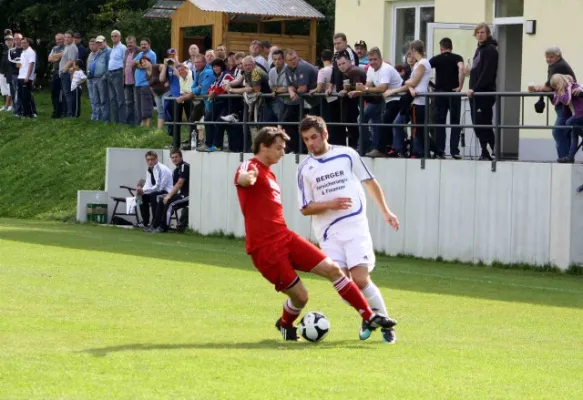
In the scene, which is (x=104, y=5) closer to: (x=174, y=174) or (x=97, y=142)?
(x=97, y=142)

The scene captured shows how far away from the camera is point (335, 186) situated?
11383mm

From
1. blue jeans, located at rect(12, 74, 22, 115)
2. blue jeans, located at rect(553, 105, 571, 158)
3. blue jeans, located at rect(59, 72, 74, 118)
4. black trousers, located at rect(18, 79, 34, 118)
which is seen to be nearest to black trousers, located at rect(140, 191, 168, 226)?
blue jeans, located at rect(59, 72, 74, 118)

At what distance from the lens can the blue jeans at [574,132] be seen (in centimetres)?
1878

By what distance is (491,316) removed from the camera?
13797mm

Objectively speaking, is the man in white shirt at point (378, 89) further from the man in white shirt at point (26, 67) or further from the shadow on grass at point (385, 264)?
the man in white shirt at point (26, 67)

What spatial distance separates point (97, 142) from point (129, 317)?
22157mm

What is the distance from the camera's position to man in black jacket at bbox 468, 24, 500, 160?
19984 mm

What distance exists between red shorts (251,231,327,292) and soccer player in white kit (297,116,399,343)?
1.40 feet

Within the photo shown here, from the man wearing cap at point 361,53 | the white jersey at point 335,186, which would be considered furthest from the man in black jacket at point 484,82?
the white jersey at point 335,186

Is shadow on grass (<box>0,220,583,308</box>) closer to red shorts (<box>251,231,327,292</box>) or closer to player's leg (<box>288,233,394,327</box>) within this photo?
player's leg (<box>288,233,394,327</box>)

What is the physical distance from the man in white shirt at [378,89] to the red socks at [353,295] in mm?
10477

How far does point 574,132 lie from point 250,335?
28.9 feet

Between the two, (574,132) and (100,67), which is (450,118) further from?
(100,67)

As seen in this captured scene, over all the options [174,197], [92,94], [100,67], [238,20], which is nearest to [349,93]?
[174,197]
